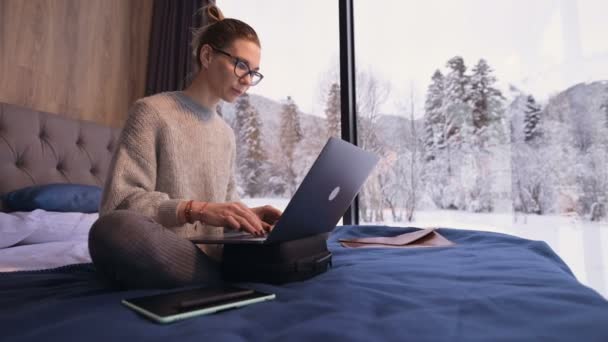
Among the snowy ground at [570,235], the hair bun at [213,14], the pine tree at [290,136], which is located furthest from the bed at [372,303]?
the pine tree at [290,136]

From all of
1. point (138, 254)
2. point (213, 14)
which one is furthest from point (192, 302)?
point (213, 14)

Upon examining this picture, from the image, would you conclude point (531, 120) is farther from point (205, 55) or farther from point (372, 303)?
point (372, 303)

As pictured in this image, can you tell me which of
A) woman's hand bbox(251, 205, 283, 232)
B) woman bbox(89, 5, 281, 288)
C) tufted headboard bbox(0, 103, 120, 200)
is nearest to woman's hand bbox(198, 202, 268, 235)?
woman bbox(89, 5, 281, 288)

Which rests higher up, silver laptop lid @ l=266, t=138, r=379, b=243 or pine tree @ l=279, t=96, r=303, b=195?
pine tree @ l=279, t=96, r=303, b=195

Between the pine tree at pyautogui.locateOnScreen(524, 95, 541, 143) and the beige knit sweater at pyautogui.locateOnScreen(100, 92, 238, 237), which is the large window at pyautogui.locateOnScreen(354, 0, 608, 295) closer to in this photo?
the pine tree at pyautogui.locateOnScreen(524, 95, 541, 143)

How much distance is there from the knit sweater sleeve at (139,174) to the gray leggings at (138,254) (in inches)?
5.1

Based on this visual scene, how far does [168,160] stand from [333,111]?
70.8 inches

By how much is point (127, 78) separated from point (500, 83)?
2285 mm

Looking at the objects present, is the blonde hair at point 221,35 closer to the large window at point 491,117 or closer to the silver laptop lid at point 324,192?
the silver laptop lid at point 324,192

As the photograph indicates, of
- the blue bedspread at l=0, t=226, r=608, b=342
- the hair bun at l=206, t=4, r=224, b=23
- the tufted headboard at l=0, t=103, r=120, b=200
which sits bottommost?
the blue bedspread at l=0, t=226, r=608, b=342

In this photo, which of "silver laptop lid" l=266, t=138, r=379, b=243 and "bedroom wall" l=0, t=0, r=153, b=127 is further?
"bedroom wall" l=0, t=0, r=153, b=127

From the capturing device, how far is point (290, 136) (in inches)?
110

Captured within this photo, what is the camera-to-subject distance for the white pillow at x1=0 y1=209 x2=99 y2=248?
4.35 ft

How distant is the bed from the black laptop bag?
0.03 metres
